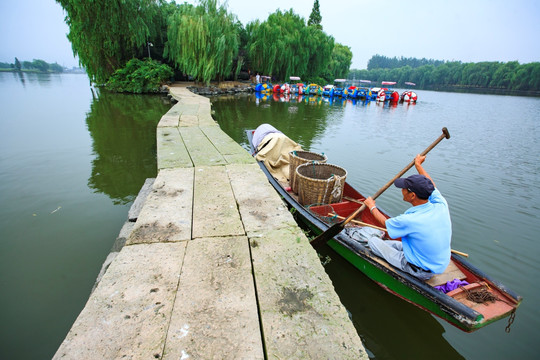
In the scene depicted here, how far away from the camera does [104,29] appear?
2023 cm

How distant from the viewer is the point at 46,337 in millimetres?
2826

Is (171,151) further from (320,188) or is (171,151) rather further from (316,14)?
(316,14)

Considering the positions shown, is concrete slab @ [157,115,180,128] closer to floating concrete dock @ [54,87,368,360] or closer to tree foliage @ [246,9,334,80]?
floating concrete dock @ [54,87,368,360]

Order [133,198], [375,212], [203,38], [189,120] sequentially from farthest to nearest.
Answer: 1. [203,38]
2. [189,120]
3. [133,198]
4. [375,212]

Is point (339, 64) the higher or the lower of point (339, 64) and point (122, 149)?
the higher

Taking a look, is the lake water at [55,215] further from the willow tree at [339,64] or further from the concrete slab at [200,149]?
the willow tree at [339,64]

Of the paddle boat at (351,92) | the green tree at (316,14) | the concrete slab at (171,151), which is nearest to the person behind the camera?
the concrete slab at (171,151)

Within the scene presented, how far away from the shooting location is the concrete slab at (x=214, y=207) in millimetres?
2889

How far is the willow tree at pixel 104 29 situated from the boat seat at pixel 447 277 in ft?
85.6

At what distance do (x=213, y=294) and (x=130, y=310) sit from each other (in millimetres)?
610

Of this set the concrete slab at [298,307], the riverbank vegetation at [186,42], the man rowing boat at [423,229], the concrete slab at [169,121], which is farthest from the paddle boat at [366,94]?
the concrete slab at [298,307]

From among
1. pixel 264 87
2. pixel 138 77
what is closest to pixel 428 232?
pixel 138 77

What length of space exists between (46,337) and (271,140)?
5.01 m

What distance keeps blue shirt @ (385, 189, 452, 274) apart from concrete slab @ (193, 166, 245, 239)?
5.84 ft
